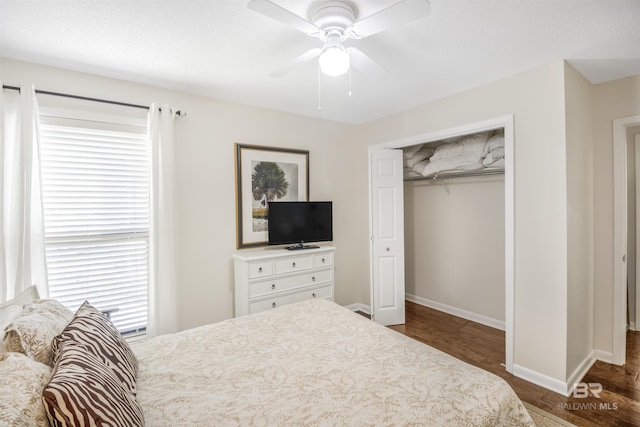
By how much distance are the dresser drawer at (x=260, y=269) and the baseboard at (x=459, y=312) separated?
2543 mm

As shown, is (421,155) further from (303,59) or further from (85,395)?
(85,395)

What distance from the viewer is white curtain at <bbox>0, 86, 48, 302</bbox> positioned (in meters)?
2.02

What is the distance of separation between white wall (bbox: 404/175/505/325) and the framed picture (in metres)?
1.92

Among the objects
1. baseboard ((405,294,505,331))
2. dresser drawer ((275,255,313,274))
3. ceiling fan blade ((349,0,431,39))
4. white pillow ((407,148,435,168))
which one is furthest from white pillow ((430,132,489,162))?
ceiling fan blade ((349,0,431,39))

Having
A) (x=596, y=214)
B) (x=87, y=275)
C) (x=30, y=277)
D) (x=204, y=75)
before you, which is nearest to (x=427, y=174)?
(x=596, y=214)

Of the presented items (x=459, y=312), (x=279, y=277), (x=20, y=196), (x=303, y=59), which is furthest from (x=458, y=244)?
(x=20, y=196)

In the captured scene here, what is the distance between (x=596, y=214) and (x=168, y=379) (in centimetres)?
360

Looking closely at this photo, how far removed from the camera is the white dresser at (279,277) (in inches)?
114

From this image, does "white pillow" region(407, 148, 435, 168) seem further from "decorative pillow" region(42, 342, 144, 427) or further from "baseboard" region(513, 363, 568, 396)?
"decorative pillow" region(42, 342, 144, 427)

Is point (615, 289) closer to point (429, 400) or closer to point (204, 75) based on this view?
point (429, 400)

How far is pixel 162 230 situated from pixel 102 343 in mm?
1417

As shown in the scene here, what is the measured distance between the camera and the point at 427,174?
3846 millimetres

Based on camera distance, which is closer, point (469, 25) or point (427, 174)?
point (469, 25)

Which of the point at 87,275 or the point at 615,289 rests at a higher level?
the point at 87,275
